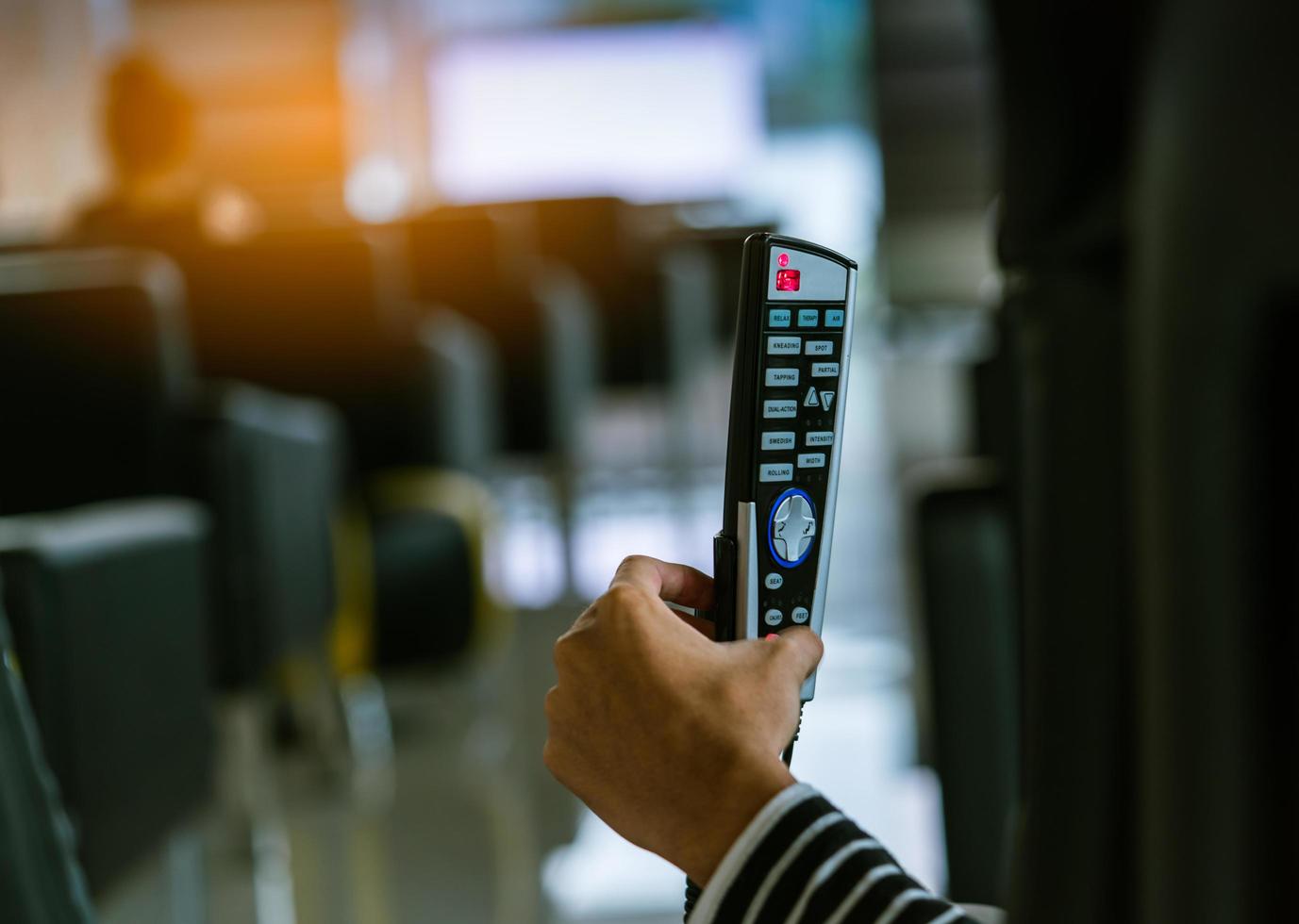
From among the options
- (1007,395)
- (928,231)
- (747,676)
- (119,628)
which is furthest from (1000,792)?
(928,231)

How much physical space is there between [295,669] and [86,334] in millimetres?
789

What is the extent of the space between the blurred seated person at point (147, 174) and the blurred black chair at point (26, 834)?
1563 mm

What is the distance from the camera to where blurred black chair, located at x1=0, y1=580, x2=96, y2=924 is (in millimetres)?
532

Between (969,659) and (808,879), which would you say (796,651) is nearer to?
(808,879)

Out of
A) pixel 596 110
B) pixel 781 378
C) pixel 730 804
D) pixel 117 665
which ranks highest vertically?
pixel 596 110

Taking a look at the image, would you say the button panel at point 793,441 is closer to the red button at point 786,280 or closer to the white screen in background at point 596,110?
the red button at point 786,280

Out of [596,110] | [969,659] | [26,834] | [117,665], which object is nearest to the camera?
[26,834]

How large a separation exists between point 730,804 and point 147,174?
206cm

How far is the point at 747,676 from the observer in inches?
14.1

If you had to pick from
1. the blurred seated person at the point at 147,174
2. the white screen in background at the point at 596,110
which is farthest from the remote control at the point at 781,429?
the white screen in background at the point at 596,110

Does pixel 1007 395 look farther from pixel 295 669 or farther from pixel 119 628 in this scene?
pixel 295 669

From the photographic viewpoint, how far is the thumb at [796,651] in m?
0.36

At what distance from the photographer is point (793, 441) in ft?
1.22

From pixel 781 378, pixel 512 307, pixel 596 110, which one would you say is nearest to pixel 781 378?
pixel 781 378
